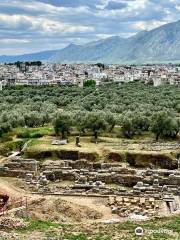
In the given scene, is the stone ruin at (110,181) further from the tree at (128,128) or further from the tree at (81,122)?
the tree at (128,128)

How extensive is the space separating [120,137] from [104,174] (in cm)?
2061

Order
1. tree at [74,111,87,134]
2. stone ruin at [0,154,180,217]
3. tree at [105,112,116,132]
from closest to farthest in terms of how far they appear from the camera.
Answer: stone ruin at [0,154,180,217]
tree at [74,111,87,134]
tree at [105,112,116,132]

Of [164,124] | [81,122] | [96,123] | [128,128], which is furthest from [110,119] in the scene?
[164,124]

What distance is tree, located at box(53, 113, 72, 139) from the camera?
216 ft

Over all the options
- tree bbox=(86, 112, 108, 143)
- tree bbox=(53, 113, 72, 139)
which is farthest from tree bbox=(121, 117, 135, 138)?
tree bbox=(53, 113, 72, 139)

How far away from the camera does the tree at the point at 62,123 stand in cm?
6575

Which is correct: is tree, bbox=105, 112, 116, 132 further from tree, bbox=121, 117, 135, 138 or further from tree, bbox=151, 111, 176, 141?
tree, bbox=151, 111, 176, 141

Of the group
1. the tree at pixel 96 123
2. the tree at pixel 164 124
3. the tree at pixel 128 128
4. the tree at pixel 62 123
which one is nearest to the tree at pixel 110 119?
the tree at pixel 128 128

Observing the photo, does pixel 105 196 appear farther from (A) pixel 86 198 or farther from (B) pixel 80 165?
(B) pixel 80 165

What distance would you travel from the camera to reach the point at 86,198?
136 feet

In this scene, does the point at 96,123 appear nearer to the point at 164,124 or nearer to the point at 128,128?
the point at 128,128

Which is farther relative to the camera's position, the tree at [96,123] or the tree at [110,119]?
the tree at [110,119]

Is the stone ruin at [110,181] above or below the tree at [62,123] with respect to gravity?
below

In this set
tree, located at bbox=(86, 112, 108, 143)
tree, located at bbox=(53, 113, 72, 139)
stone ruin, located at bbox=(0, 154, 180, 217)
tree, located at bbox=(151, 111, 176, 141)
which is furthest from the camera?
tree, located at bbox=(86, 112, 108, 143)
